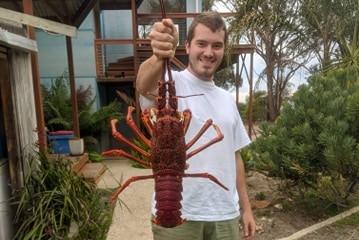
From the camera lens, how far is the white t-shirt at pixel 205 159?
2.07 metres

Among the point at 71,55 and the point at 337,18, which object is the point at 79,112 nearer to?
the point at 71,55

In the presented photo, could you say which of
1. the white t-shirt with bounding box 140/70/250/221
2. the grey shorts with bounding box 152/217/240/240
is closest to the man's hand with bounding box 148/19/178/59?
the white t-shirt with bounding box 140/70/250/221

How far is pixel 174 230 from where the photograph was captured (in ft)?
6.79

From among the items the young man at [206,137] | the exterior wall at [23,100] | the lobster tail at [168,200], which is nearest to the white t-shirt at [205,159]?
the young man at [206,137]

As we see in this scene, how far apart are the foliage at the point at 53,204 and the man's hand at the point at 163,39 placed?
10.1 feet

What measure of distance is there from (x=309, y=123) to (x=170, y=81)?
4087 millimetres

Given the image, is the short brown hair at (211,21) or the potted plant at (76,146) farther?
the potted plant at (76,146)

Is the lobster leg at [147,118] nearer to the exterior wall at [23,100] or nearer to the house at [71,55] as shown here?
the house at [71,55]

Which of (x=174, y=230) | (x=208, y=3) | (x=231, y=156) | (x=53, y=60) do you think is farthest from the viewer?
(x=208, y=3)

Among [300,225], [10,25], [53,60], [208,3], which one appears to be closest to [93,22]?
[53,60]

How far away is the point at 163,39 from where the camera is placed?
59.8 inches

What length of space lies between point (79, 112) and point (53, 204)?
18.0ft

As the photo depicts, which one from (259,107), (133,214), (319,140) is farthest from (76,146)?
(259,107)

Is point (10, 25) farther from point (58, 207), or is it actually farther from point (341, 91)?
point (341, 91)
